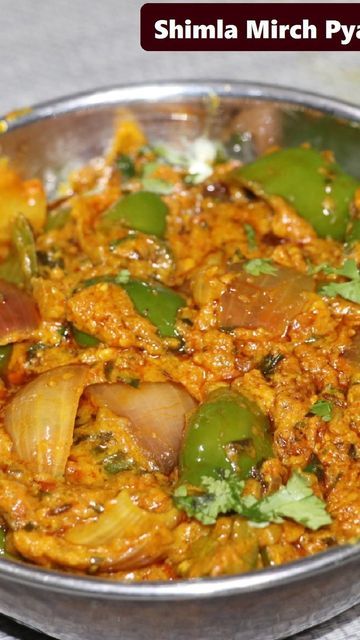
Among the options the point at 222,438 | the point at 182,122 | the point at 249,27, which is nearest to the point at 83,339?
the point at 222,438

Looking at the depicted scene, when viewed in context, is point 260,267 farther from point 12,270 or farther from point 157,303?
point 12,270

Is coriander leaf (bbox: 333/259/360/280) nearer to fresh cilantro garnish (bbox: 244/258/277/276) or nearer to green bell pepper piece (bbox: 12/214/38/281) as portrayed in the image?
fresh cilantro garnish (bbox: 244/258/277/276)

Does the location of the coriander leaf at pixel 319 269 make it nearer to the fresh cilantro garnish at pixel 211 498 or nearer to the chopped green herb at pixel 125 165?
the fresh cilantro garnish at pixel 211 498

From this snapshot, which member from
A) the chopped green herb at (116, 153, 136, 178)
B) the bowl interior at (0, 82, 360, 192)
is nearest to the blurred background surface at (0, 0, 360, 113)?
the bowl interior at (0, 82, 360, 192)

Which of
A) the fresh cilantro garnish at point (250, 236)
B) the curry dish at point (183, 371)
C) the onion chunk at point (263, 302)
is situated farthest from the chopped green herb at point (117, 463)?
the fresh cilantro garnish at point (250, 236)

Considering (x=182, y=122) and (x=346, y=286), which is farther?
(x=182, y=122)

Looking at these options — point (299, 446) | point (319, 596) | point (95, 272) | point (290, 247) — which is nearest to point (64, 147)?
point (95, 272)
